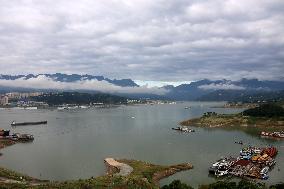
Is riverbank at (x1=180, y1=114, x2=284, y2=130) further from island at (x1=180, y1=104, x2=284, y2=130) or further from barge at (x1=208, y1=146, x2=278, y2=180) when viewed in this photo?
barge at (x1=208, y1=146, x2=278, y2=180)

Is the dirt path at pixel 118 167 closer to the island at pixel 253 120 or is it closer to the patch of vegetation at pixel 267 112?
the island at pixel 253 120

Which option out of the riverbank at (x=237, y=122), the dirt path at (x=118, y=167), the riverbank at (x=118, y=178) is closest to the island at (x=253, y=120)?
the riverbank at (x=237, y=122)

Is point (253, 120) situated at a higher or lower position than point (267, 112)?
lower

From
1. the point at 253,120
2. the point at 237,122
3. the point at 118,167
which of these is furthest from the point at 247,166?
the point at 253,120

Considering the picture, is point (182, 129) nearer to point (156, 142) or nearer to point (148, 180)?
point (156, 142)

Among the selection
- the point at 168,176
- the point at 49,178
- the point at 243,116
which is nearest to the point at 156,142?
the point at 168,176

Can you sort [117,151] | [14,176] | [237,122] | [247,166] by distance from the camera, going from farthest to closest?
1. [237,122]
2. [117,151]
3. [247,166]
4. [14,176]

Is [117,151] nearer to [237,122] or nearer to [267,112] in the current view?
[237,122]
